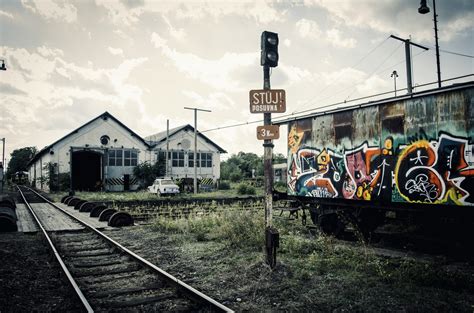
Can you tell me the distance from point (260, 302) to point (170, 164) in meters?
34.7

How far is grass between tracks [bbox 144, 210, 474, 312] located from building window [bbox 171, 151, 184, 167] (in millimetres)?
31115

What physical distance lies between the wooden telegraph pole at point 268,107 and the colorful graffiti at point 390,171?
3.49 meters

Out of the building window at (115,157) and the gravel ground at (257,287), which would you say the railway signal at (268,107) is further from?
the building window at (115,157)

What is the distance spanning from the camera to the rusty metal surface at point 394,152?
6.93 metres

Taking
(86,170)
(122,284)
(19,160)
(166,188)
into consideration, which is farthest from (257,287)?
(19,160)

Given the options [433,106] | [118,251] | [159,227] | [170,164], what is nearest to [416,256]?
[433,106]

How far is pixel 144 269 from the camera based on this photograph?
21.5ft

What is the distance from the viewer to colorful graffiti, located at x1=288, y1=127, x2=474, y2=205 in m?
6.91

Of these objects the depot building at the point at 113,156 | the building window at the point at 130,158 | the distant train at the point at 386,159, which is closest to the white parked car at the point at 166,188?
the depot building at the point at 113,156

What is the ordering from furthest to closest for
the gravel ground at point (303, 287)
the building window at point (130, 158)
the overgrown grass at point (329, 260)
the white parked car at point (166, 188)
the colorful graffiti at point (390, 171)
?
the building window at point (130, 158)
the white parked car at point (166, 188)
the colorful graffiti at point (390, 171)
the overgrown grass at point (329, 260)
the gravel ground at point (303, 287)

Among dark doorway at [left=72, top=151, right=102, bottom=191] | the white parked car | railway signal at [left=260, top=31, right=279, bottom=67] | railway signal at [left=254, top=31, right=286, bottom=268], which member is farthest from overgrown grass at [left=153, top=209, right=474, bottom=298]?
dark doorway at [left=72, top=151, right=102, bottom=191]

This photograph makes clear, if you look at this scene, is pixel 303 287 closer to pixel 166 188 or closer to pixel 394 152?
pixel 394 152

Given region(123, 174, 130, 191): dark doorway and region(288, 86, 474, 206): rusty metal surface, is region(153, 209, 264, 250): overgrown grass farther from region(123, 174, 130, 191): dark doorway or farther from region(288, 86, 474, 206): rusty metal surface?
region(123, 174, 130, 191): dark doorway

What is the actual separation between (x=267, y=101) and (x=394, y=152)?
12.6ft
